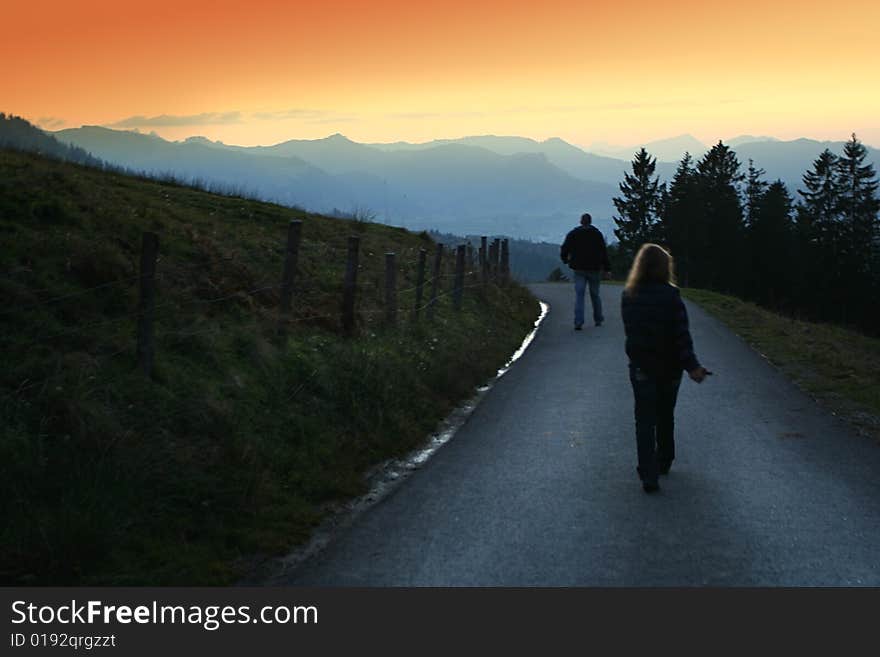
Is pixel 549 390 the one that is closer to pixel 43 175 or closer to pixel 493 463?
pixel 493 463

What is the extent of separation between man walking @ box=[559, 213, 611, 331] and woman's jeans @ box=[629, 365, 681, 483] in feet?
37.6

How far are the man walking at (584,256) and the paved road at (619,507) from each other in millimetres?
7898

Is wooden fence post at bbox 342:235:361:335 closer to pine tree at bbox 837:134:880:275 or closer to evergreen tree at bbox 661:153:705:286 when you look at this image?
evergreen tree at bbox 661:153:705:286

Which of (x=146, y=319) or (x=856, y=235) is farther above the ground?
(x=856, y=235)

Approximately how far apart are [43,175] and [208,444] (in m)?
8.59

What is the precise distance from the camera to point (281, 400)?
30.6 feet

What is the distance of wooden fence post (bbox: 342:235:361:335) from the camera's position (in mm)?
12633

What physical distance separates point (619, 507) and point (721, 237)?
2945 inches

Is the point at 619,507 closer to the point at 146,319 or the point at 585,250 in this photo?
the point at 146,319

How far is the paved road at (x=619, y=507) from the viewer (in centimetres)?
556

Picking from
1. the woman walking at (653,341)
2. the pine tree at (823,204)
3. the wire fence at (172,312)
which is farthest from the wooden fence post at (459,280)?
the pine tree at (823,204)

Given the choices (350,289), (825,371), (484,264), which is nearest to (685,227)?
(484,264)

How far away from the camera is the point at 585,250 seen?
64.5 ft

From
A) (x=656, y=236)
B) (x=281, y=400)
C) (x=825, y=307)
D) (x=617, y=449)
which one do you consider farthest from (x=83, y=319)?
(x=656, y=236)
